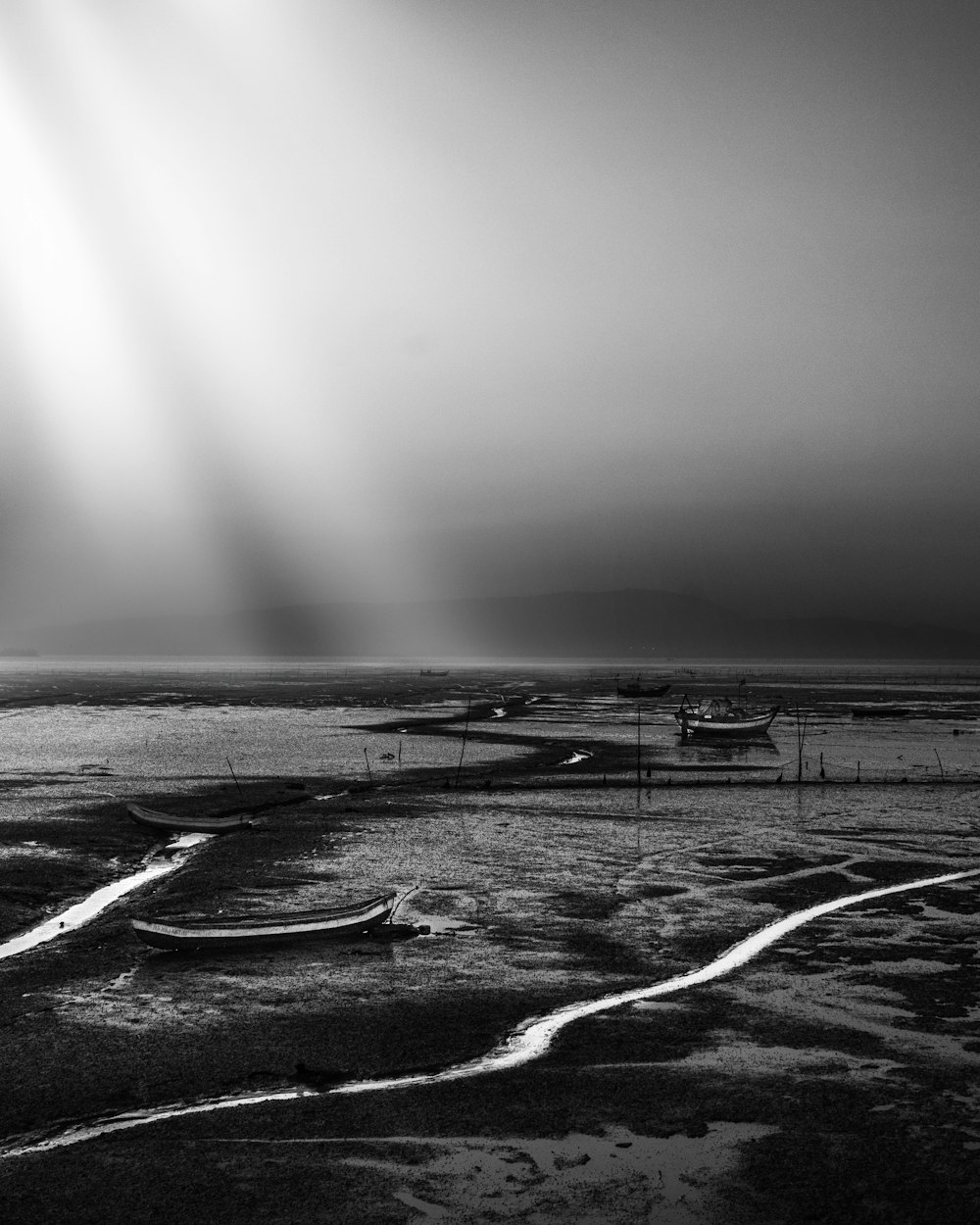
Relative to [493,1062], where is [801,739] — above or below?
below

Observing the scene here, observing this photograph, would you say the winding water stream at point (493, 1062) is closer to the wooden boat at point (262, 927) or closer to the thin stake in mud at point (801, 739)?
the wooden boat at point (262, 927)

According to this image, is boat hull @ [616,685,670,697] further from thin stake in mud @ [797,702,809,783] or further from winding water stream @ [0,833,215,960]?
winding water stream @ [0,833,215,960]

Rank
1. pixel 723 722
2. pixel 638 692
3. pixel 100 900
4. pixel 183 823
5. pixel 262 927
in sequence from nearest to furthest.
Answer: pixel 262 927
pixel 100 900
pixel 183 823
pixel 723 722
pixel 638 692

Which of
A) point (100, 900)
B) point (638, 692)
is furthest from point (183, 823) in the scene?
point (638, 692)

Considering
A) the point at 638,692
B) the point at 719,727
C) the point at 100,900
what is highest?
the point at 100,900

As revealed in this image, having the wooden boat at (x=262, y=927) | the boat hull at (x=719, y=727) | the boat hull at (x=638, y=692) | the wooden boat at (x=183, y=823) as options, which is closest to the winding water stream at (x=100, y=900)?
the wooden boat at (x=183, y=823)

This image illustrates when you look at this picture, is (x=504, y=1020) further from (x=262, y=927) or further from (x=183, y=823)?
(x=183, y=823)

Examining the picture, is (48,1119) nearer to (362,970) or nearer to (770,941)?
(362,970)

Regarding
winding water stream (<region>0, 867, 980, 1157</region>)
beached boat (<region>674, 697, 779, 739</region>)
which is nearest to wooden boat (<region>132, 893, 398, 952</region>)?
winding water stream (<region>0, 867, 980, 1157</region>)

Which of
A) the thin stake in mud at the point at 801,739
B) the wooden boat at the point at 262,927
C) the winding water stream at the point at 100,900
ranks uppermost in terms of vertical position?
the wooden boat at the point at 262,927
